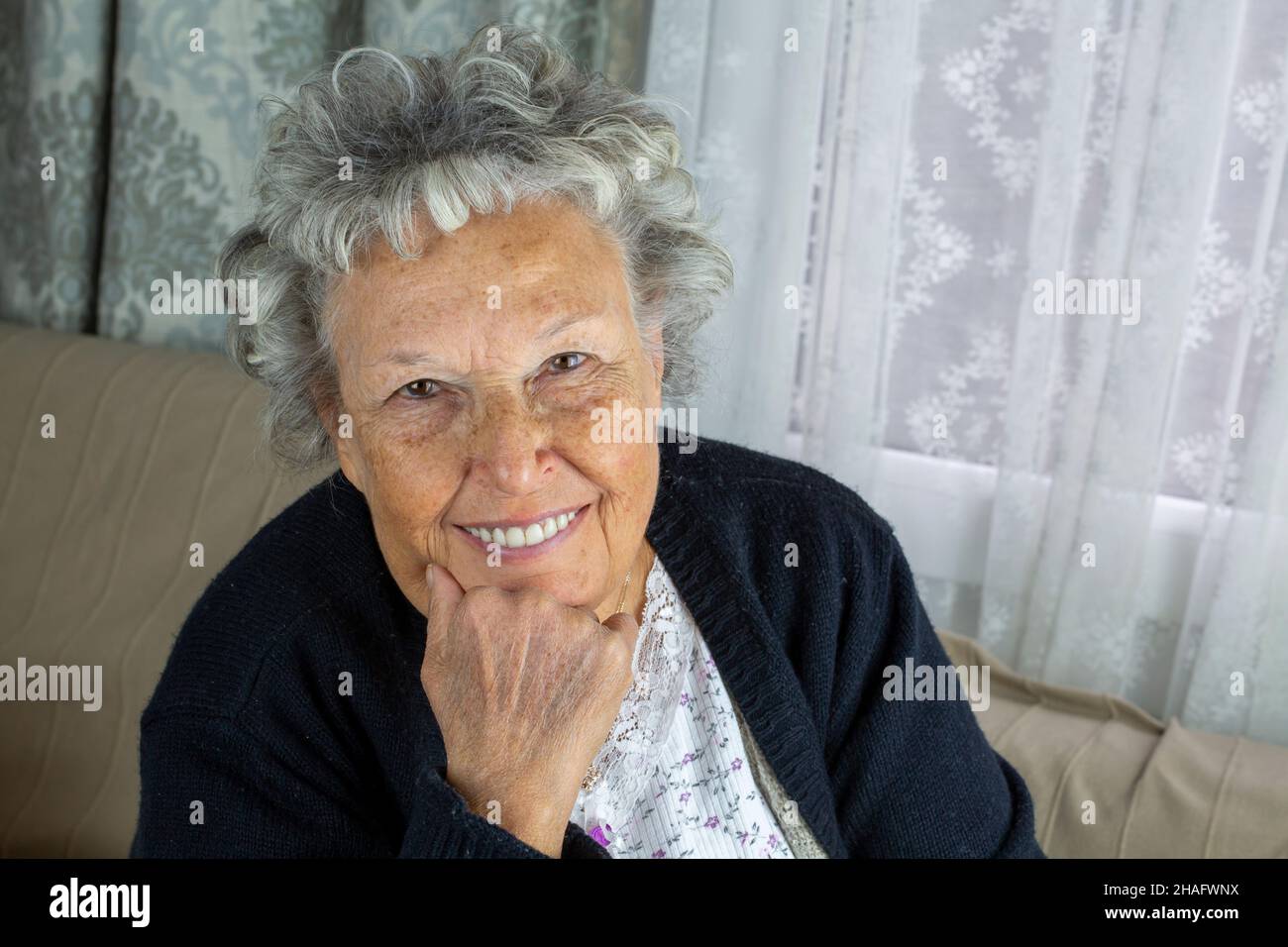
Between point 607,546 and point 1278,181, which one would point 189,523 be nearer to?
point 607,546

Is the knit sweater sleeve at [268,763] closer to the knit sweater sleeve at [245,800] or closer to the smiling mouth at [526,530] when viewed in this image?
the knit sweater sleeve at [245,800]

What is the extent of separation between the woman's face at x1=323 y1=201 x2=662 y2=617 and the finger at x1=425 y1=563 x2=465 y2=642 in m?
0.01

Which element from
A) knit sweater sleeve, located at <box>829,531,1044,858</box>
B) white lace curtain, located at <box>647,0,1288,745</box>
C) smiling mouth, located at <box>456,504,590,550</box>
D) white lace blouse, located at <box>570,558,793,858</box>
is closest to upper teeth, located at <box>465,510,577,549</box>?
smiling mouth, located at <box>456,504,590,550</box>

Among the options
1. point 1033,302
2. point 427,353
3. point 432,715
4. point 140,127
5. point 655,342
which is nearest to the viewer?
point 427,353

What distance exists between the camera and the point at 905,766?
4.47ft

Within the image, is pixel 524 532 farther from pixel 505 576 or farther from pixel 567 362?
pixel 567 362

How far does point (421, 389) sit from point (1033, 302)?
101 centimetres

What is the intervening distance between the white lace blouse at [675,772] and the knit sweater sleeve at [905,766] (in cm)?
11

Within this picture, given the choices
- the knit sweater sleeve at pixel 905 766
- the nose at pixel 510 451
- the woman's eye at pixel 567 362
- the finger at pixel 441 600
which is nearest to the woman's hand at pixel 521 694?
the finger at pixel 441 600

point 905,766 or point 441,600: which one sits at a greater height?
point 441,600

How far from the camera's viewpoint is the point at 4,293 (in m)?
2.36

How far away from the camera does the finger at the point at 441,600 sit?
3.77ft

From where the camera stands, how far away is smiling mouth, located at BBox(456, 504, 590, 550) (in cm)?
114

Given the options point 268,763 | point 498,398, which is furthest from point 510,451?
point 268,763
